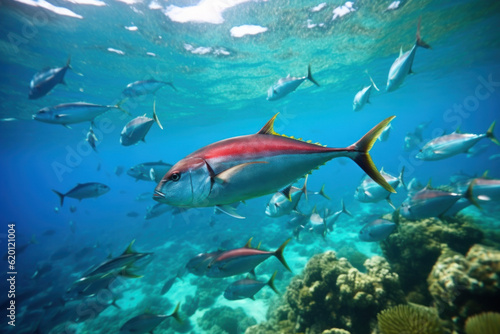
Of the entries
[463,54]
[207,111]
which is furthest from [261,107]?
[463,54]

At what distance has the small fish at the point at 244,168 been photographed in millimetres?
1517

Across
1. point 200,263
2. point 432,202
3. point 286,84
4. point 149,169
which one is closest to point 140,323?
point 200,263

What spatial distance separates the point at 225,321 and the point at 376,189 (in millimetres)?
6522

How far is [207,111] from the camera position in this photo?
89.8ft

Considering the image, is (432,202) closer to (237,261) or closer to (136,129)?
(237,261)

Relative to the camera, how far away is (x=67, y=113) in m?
4.68

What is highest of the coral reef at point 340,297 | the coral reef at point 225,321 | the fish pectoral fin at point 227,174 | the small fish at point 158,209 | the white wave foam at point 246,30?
the white wave foam at point 246,30

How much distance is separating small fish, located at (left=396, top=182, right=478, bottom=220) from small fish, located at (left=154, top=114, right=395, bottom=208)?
9.90 feet

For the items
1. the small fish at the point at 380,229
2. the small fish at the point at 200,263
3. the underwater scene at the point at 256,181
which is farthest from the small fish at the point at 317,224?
the small fish at the point at 200,263

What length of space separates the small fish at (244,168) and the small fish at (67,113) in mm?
4446

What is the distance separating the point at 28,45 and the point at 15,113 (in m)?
13.5

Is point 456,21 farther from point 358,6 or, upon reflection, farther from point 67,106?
point 67,106

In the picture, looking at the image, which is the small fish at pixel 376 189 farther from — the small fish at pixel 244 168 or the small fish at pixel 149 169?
the small fish at pixel 149 169

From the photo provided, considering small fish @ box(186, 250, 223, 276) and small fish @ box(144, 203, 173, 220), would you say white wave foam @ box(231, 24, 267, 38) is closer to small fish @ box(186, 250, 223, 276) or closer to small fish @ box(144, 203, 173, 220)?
small fish @ box(144, 203, 173, 220)
